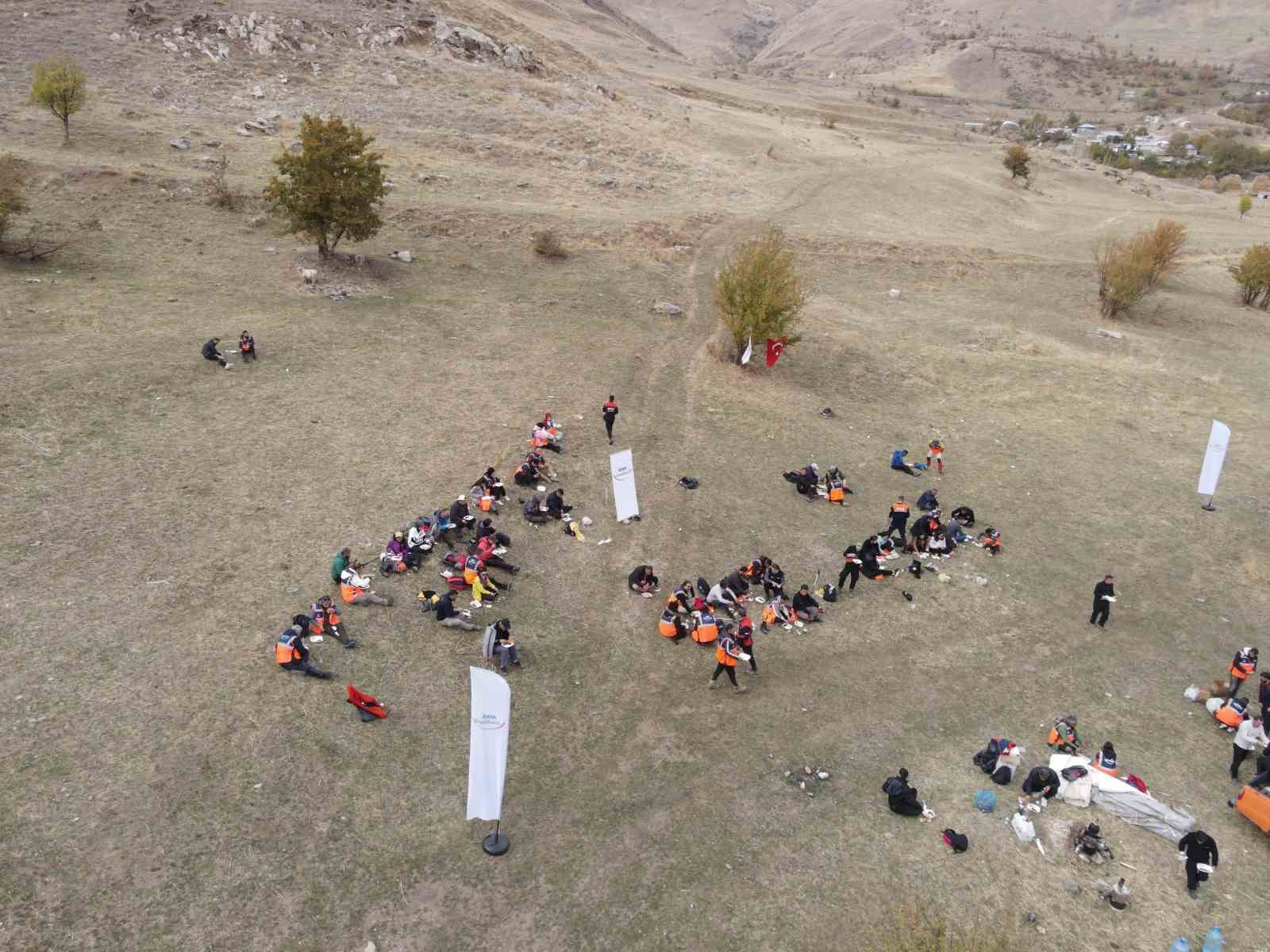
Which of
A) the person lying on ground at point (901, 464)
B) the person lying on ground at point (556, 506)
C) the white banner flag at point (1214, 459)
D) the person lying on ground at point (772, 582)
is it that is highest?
the white banner flag at point (1214, 459)

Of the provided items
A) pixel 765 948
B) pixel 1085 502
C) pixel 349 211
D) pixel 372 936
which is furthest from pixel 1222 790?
pixel 349 211

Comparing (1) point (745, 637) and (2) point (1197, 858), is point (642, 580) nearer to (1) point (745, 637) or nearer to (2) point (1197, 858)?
(1) point (745, 637)

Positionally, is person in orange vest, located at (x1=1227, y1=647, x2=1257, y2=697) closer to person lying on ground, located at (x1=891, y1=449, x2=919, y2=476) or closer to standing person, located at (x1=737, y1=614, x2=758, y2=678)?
standing person, located at (x1=737, y1=614, x2=758, y2=678)

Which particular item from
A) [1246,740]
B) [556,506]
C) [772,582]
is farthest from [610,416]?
[1246,740]

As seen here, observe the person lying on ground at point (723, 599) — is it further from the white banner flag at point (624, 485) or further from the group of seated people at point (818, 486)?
the group of seated people at point (818, 486)

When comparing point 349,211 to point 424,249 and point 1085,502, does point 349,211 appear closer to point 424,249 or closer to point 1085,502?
point 424,249

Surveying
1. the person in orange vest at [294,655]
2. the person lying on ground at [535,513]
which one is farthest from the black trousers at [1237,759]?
the person in orange vest at [294,655]
